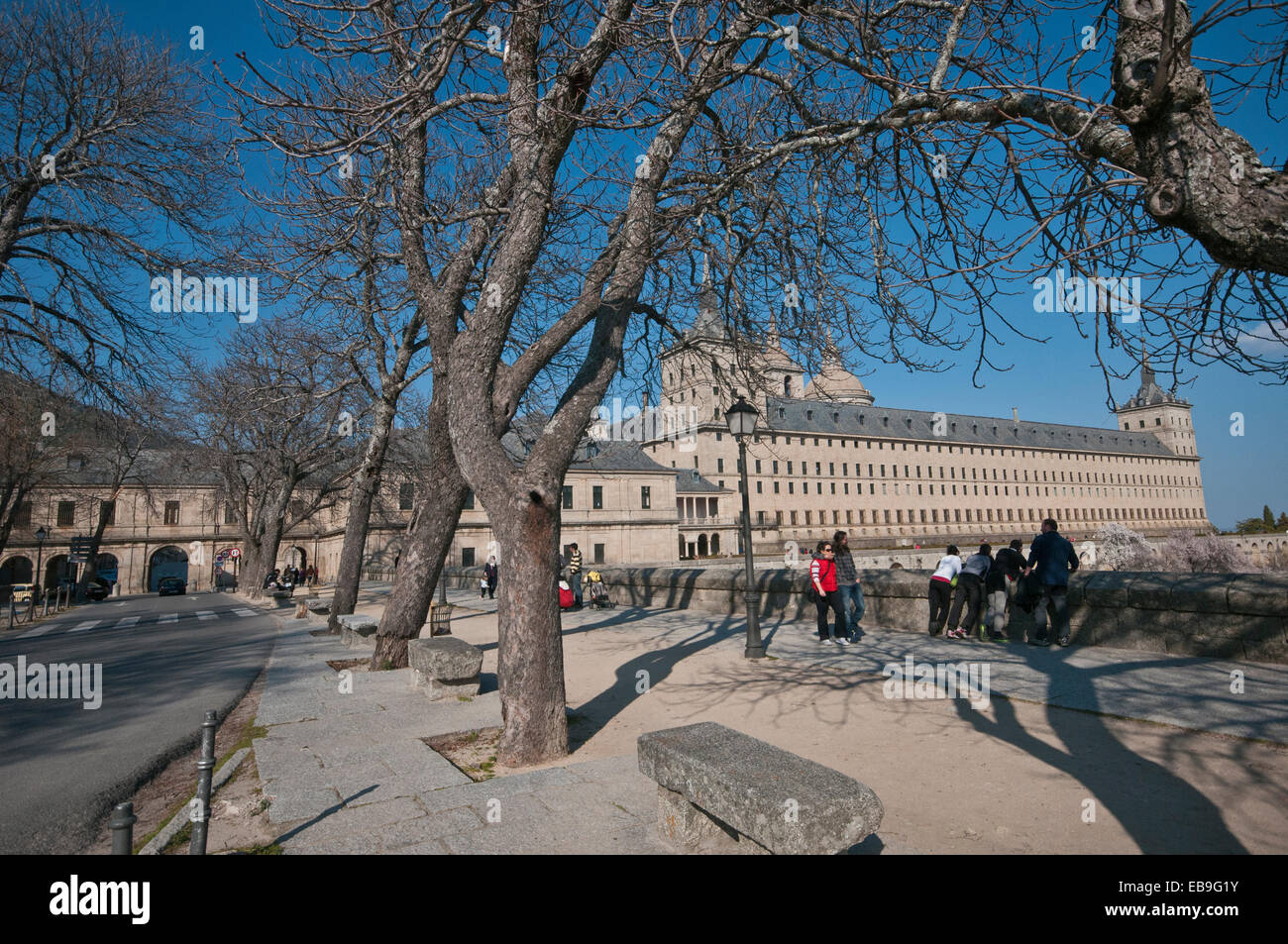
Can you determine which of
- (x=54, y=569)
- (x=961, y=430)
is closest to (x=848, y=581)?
(x=54, y=569)

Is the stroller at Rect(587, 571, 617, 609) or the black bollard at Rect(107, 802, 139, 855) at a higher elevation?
the black bollard at Rect(107, 802, 139, 855)

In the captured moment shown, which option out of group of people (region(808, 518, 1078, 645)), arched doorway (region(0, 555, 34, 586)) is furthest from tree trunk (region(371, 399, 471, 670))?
arched doorway (region(0, 555, 34, 586))

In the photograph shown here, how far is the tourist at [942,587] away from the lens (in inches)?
441

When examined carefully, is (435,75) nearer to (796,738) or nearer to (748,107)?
(748,107)

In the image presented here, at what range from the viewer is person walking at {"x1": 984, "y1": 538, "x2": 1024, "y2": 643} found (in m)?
10.8

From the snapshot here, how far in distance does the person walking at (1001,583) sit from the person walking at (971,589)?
143mm

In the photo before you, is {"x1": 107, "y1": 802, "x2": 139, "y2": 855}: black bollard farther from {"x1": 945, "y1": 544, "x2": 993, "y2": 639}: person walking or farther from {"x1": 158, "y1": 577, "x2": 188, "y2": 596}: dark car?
{"x1": 158, "y1": 577, "x2": 188, "y2": 596}: dark car

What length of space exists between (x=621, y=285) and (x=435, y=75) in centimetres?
259

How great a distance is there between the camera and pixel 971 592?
36.4 ft

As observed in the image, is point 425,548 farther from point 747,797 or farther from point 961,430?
point 961,430

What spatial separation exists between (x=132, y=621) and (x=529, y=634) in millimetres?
27166

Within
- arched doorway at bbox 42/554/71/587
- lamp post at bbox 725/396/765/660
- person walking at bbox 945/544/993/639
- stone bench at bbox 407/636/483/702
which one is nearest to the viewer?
stone bench at bbox 407/636/483/702

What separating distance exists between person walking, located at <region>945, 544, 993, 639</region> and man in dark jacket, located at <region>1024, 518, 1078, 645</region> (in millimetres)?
872
